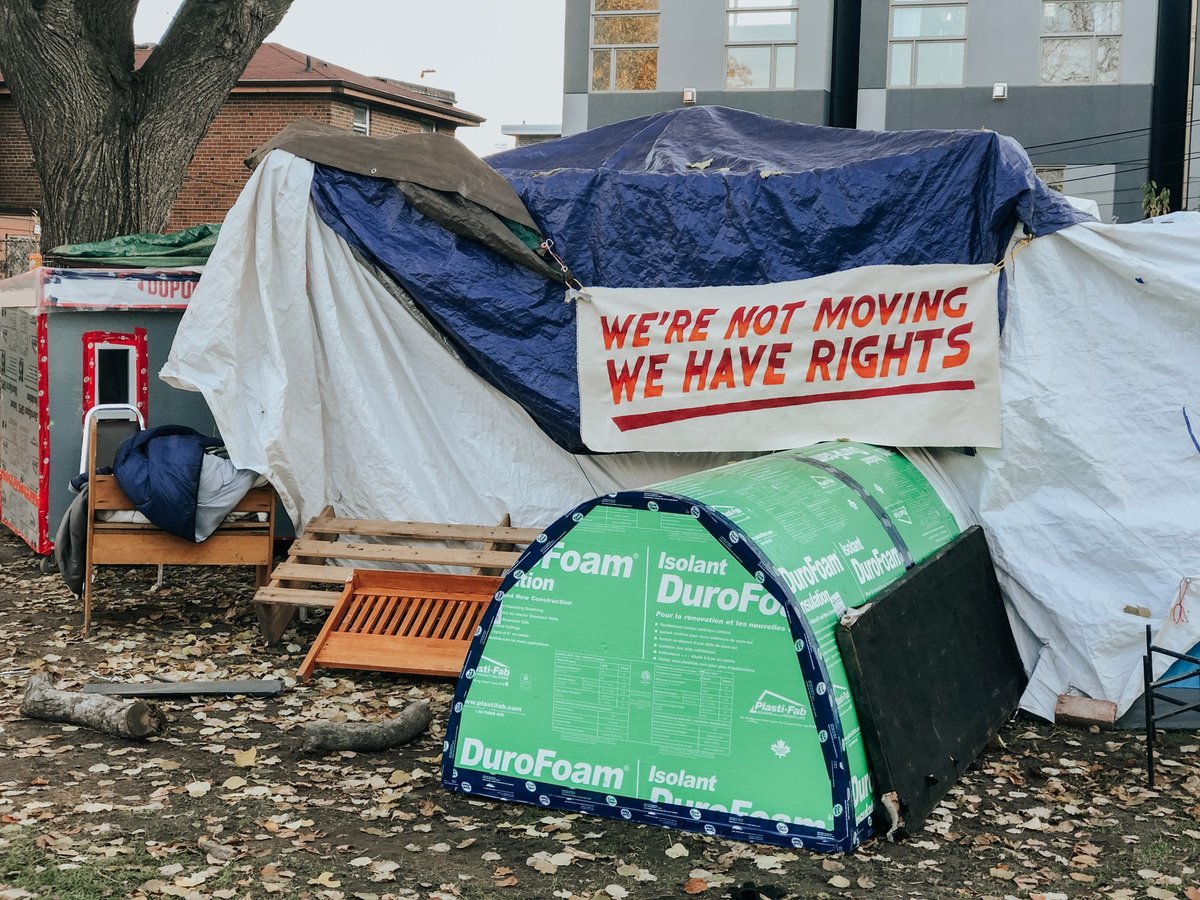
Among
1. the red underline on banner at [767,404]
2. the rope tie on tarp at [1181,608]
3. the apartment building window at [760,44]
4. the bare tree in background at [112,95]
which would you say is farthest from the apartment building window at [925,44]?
the rope tie on tarp at [1181,608]

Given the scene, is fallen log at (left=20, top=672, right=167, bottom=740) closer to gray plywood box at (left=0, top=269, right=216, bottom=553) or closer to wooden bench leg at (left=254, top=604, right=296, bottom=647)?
wooden bench leg at (left=254, top=604, right=296, bottom=647)

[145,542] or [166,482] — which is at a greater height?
[166,482]

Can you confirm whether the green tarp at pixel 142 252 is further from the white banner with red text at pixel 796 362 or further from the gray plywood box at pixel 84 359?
the white banner with red text at pixel 796 362

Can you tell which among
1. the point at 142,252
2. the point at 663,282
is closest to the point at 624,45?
the point at 142,252

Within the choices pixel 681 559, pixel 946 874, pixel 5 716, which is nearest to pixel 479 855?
pixel 681 559

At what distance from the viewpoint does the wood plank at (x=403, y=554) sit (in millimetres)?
7191

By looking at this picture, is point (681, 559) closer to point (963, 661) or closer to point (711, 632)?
point (711, 632)

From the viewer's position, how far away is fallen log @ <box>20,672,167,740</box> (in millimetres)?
5648

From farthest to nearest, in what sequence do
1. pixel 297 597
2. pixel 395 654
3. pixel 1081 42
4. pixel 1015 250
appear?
pixel 1081 42 → pixel 297 597 → pixel 1015 250 → pixel 395 654

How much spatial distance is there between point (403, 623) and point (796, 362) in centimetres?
263

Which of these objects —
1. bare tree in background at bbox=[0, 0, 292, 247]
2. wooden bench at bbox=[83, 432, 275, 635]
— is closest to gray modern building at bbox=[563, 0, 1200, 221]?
bare tree in background at bbox=[0, 0, 292, 247]

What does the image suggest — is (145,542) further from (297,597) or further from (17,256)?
(17,256)

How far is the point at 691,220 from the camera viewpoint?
24.3 feet

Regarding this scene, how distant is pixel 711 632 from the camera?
482cm
